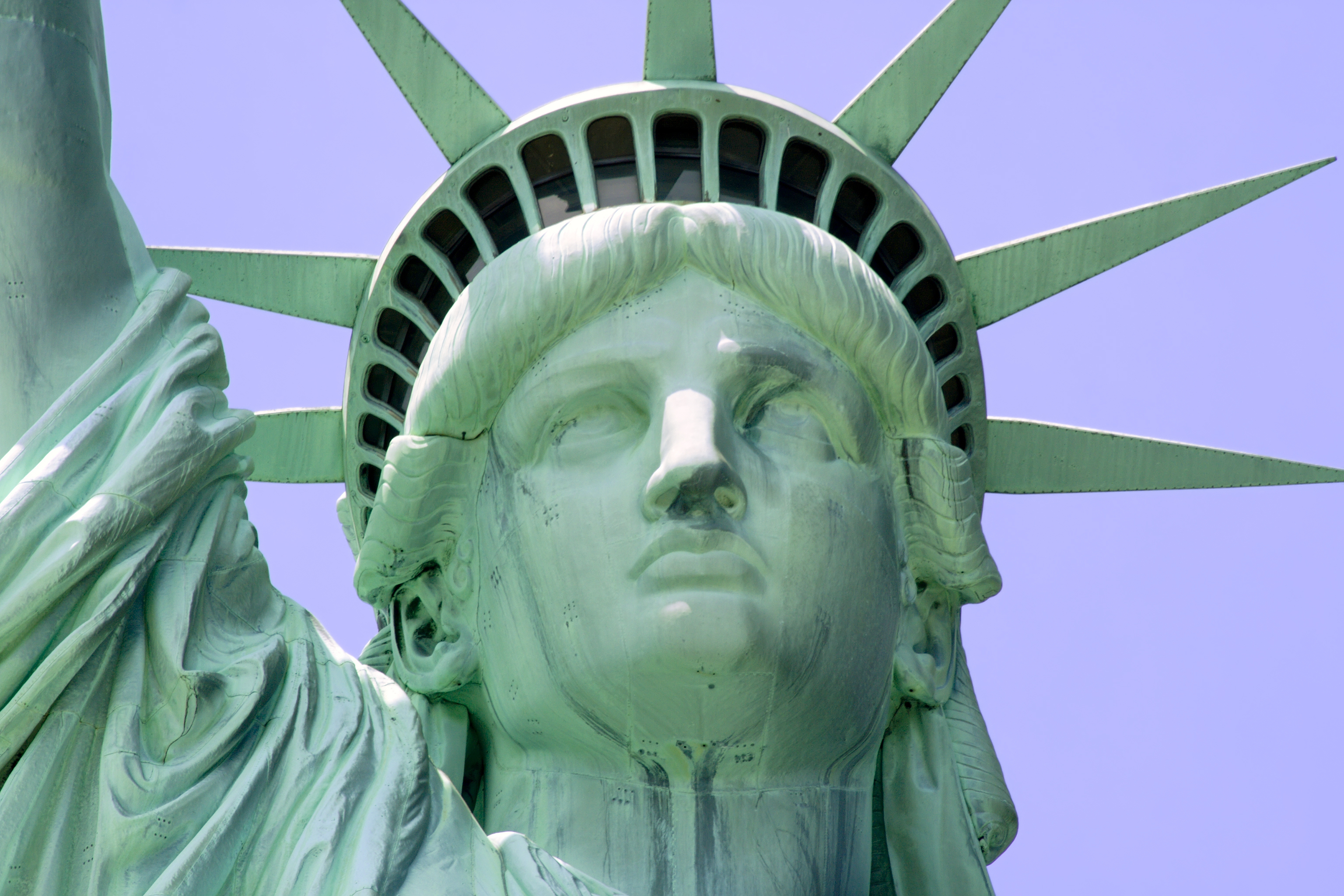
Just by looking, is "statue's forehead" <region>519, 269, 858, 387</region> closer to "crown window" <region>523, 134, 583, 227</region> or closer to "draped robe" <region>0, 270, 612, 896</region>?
"crown window" <region>523, 134, 583, 227</region>

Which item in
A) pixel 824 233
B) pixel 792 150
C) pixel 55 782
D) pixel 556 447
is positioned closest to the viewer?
pixel 55 782

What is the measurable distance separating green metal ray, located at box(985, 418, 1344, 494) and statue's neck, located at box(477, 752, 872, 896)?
302 cm

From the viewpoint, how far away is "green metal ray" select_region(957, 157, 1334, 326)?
11.9 meters

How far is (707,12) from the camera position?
11.8 meters

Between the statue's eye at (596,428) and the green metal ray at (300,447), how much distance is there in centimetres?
244

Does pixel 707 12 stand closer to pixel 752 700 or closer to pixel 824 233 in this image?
pixel 824 233

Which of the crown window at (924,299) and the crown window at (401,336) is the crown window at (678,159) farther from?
the crown window at (401,336)

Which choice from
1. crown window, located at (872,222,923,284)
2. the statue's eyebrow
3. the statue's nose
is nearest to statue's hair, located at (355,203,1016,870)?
the statue's eyebrow

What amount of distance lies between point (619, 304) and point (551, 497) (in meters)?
0.93

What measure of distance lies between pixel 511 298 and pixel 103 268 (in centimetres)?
220

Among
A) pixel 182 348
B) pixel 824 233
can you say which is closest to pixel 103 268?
pixel 182 348

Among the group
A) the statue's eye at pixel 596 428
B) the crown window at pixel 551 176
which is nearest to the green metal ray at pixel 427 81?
the crown window at pixel 551 176

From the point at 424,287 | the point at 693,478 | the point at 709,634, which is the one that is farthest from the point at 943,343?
the point at 709,634

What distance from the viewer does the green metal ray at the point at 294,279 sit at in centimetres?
1177
